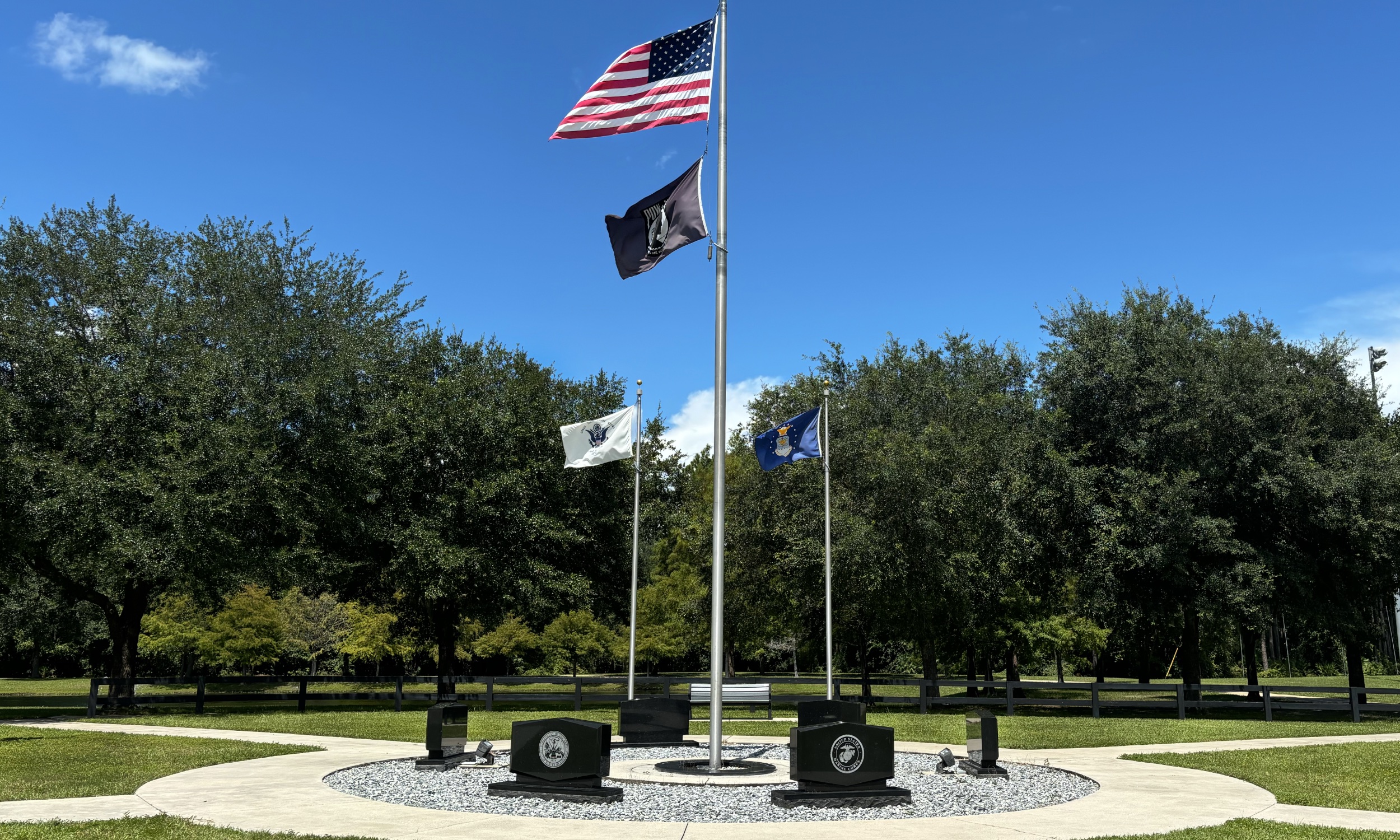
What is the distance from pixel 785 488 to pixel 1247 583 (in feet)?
44.1

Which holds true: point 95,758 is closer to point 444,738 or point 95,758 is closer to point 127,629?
point 444,738

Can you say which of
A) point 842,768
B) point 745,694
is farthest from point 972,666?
point 842,768

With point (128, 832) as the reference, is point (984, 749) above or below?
above

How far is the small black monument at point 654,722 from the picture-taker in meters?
17.5

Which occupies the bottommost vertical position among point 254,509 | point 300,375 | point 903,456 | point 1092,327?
point 254,509

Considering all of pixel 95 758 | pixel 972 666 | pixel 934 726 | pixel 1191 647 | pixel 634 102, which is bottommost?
pixel 934 726

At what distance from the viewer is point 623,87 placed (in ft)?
42.3

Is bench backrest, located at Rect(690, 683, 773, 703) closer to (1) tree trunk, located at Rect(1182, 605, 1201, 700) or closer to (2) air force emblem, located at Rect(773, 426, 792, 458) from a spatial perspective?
(2) air force emblem, located at Rect(773, 426, 792, 458)

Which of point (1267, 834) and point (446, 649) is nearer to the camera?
point (1267, 834)

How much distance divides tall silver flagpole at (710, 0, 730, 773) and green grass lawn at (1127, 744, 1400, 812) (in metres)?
6.59

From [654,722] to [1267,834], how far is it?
10521mm

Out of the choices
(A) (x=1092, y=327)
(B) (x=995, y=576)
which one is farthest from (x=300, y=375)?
(A) (x=1092, y=327)

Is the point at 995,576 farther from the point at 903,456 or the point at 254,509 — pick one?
the point at 254,509

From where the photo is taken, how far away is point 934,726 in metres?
23.2
